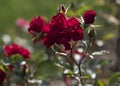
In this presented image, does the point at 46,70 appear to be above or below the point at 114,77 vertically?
above

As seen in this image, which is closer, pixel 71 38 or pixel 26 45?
pixel 71 38

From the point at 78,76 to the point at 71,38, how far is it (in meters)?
0.29

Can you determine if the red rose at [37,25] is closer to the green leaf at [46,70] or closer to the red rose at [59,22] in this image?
the red rose at [59,22]

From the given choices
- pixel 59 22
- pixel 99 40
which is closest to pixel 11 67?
pixel 59 22

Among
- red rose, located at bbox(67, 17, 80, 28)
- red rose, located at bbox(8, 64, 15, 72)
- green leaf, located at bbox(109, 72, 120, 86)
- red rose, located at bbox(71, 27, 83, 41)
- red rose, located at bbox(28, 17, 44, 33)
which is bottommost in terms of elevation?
green leaf, located at bbox(109, 72, 120, 86)

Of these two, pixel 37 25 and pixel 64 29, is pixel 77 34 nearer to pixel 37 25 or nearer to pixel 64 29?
pixel 64 29

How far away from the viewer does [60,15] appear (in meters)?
1.50

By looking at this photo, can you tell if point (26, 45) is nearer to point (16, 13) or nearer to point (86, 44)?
point (86, 44)

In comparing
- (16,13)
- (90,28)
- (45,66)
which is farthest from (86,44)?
(16,13)

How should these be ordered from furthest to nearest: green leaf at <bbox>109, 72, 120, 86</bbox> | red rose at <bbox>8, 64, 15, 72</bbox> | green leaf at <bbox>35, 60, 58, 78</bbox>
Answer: green leaf at <bbox>35, 60, 58, 78</bbox>, red rose at <bbox>8, 64, 15, 72</bbox>, green leaf at <bbox>109, 72, 120, 86</bbox>

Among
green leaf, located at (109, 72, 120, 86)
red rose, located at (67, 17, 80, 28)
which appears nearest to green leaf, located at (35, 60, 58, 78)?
green leaf, located at (109, 72, 120, 86)

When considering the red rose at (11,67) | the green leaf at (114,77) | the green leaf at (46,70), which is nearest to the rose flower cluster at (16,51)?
the red rose at (11,67)

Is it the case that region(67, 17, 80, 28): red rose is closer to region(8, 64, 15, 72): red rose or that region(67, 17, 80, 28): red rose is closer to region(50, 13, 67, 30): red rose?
region(50, 13, 67, 30): red rose

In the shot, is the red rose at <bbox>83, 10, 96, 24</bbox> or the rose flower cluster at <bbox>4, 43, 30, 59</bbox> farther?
the rose flower cluster at <bbox>4, 43, 30, 59</bbox>
